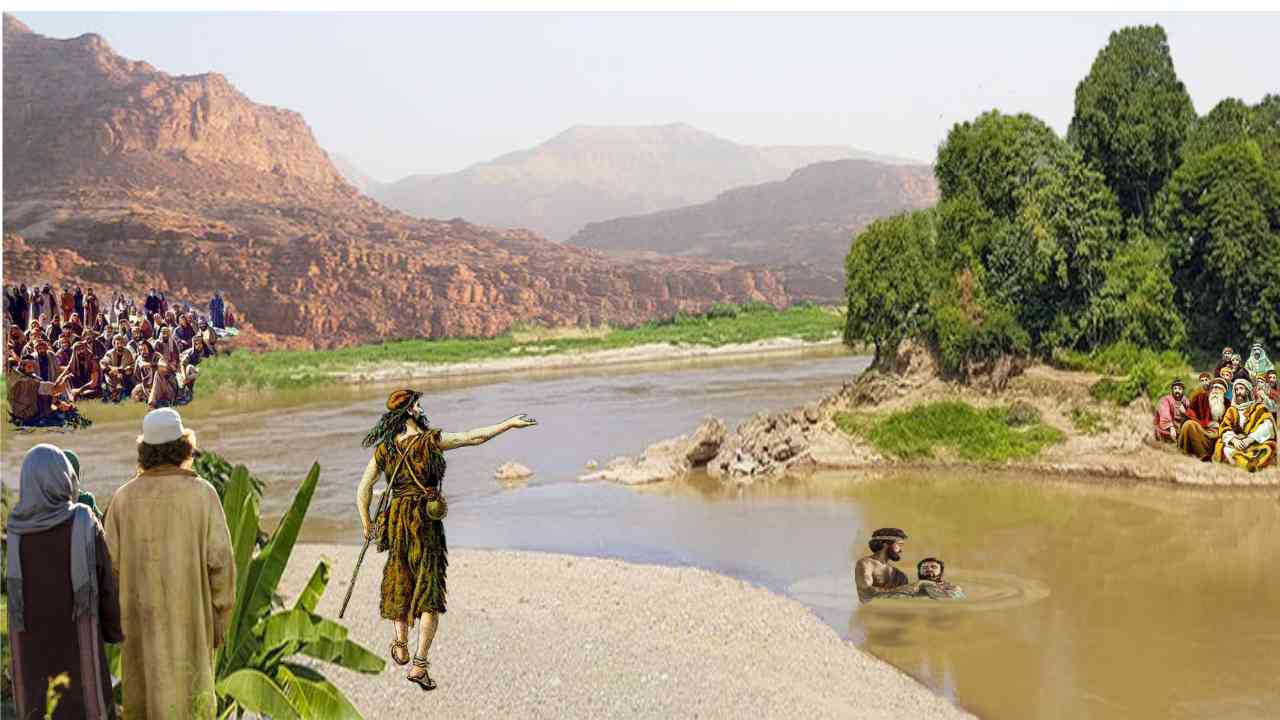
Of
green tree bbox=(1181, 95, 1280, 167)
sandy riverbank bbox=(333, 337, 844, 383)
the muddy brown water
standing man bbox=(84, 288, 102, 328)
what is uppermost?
green tree bbox=(1181, 95, 1280, 167)

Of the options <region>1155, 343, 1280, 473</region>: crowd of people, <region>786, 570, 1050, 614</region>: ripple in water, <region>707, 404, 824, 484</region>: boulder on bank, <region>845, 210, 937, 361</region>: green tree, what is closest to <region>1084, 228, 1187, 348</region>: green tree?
<region>1155, 343, 1280, 473</region>: crowd of people

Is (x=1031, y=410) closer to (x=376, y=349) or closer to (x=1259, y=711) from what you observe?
(x=1259, y=711)

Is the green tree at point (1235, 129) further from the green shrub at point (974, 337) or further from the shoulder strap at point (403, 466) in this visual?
the shoulder strap at point (403, 466)

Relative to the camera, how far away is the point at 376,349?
218ft

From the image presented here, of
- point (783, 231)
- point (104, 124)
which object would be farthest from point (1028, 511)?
point (783, 231)

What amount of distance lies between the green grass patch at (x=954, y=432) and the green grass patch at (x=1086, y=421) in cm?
36

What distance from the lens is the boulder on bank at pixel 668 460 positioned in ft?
74.1

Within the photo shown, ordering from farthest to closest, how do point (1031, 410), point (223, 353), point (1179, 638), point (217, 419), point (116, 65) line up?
point (116, 65), point (223, 353), point (217, 419), point (1031, 410), point (1179, 638)

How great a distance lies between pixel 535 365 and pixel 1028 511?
40799 millimetres

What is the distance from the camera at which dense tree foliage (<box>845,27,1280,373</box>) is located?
930 inches

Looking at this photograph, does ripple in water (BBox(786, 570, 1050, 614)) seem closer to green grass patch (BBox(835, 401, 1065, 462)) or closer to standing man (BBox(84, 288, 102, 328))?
green grass patch (BBox(835, 401, 1065, 462))

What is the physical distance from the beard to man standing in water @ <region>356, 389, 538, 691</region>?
16850 mm

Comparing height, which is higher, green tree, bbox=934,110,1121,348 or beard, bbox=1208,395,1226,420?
green tree, bbox=934,110,1121,348

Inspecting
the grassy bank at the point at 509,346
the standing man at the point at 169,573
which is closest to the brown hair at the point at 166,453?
the standing man at the point at 169,573
